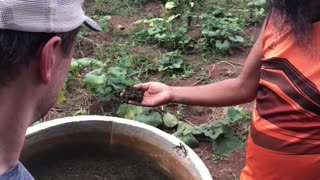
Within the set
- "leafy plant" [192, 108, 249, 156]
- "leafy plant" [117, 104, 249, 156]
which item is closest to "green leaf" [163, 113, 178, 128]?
"leafy plant" [117, 104, 249, 156]

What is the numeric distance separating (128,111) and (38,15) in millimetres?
2043

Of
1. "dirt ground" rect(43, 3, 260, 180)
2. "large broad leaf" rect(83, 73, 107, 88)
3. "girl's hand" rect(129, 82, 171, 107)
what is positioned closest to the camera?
"girl's hand" rect(129, 82, 171, 107)

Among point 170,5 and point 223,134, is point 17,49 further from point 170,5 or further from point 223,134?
point 170,5

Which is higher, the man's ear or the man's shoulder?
the man's ear

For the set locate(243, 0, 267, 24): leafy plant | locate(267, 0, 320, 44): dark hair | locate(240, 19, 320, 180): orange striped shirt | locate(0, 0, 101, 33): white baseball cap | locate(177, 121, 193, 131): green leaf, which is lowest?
locate(243, 0, 267, 24): leafy plant

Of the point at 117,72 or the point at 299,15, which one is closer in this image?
the point at 299,15

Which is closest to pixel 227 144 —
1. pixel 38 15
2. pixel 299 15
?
pixel 299 15

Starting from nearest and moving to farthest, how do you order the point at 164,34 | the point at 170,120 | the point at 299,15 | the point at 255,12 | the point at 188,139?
the point at 299,15, the point at 188,139, the point at 170,120, the point at 164,34, the point at 255,12

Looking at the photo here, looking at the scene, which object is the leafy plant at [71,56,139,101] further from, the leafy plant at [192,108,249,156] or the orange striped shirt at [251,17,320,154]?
the orange striped shirt at [251,17,320,154]

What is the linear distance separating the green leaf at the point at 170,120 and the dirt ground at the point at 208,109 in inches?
6.0

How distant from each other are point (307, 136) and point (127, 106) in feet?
4.88

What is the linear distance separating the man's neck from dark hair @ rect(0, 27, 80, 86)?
3cm

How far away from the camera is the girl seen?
1396 mm

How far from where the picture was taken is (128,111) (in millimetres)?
2816
